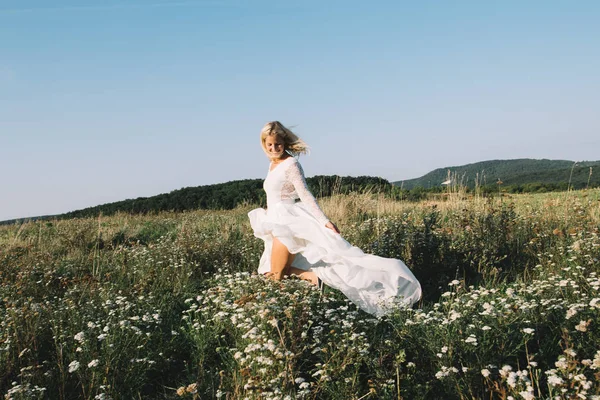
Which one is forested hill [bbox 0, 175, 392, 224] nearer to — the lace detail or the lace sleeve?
the lace detail

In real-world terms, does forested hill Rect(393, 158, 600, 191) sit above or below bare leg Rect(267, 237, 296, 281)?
above

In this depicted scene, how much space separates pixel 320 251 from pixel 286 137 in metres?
1.53

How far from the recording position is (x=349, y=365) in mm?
3402

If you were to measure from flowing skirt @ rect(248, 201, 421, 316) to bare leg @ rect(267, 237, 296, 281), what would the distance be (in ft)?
0.35

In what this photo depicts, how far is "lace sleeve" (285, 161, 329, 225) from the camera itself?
554cm

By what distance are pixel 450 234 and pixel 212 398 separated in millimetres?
5133

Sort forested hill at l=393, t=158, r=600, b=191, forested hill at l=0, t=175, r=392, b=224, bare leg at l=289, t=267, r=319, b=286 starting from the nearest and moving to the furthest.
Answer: bare leg at l=289, t=267, r=319, b=286 → forested hill at l=393, t=158, r=600, b=191 → forested hill at l=0, t=175, r=392, b=224

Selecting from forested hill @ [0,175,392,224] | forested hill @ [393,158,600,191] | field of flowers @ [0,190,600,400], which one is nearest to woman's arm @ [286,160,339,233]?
field of flowers @ [0,190,600,400]

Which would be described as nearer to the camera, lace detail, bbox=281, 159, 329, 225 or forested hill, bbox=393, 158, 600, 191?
lace detail, bbox=281, 159, 329, 225

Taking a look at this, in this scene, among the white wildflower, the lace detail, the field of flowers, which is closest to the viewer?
the field of flowers

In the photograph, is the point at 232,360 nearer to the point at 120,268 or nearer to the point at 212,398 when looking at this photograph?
the point at 212,398

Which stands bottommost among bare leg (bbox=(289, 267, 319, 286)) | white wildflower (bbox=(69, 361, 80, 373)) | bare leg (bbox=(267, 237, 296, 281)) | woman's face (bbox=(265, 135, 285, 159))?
white wildflower (bbox=(69, 361, 80, 373))

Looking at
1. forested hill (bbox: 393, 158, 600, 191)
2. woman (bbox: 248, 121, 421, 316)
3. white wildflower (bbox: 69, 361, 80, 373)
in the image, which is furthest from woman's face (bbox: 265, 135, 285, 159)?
forested hill (bbox: 393, 158, 600, 191)

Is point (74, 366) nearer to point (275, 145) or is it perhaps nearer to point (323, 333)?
point (323, 333)
